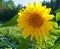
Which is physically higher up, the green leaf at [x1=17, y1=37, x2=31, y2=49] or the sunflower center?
the sunflower center

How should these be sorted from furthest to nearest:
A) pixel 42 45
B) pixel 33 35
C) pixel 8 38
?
pixel 8 38 → pixel 42 45 → pixel 33 35

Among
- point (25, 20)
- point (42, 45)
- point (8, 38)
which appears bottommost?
point (8, 38)

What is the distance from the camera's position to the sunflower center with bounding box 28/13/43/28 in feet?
2.37

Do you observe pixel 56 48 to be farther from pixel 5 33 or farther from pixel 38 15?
pixel 5 33

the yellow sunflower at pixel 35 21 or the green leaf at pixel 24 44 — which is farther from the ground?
the yellow sunflower at pixel 35 21

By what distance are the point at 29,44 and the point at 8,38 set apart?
6024 millimetres

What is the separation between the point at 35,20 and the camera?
2.39 ft

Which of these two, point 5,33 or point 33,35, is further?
point 5,33

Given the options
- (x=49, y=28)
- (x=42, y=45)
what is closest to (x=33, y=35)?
(x=49, y=28)

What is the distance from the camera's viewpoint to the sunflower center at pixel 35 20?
0.72 metres

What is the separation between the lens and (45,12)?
72 centimetres

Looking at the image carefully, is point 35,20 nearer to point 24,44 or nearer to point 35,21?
point 35,21

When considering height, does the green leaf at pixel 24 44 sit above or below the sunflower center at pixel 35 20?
below

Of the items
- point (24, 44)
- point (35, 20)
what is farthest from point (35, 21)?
point (24, 44)
